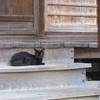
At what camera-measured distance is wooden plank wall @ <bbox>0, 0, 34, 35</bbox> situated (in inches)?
114

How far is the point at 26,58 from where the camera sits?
9.00ft

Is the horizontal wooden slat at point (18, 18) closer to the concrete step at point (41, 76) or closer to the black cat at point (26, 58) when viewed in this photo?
the black cat at point (26, 58)

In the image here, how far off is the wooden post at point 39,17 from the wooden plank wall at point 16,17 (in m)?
0.04

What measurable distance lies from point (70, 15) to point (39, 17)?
37cm

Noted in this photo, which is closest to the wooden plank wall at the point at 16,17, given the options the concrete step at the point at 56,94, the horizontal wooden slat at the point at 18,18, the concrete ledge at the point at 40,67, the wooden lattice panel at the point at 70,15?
the horizontal wooden slat at the point at 18,18

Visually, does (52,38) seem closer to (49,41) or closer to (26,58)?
(49,41)

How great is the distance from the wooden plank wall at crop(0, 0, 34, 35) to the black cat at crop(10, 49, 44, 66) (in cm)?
30

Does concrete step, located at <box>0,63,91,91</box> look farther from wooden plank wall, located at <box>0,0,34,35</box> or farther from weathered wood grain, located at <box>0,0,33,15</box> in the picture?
weathered wood grain, located at <box>0,0,33,15</box>

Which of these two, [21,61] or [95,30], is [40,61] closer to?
[21,61]

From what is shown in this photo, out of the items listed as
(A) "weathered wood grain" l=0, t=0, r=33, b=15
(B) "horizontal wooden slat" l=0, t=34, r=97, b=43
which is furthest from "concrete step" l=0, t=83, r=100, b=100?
(A) "weathered wood grain" l=0, t=0, r=33, b=15

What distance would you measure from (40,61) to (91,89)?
56 centimetres

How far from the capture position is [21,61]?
2.75m

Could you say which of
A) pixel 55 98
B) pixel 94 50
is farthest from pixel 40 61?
pixel 94 50

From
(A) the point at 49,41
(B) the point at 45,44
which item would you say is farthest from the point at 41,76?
(A) the point at 49,41
